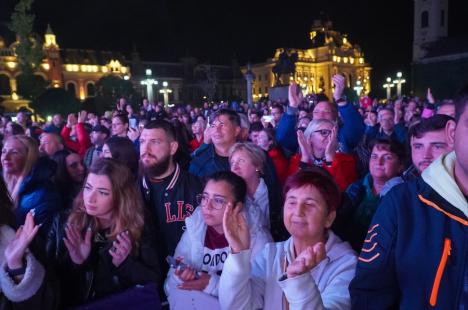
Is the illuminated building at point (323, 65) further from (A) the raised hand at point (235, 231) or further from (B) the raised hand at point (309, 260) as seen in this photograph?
(B) the raised hand at point (309, 260)

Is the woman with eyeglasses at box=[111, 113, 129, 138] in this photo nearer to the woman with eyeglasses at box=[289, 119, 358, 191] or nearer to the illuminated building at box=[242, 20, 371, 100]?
the woman with eyeglasses at box=[289, 119, 358, 191]

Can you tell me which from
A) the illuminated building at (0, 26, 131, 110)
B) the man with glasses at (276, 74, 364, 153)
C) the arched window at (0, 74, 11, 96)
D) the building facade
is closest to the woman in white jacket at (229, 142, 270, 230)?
the man with glasses at (276, 74, 364, 153)

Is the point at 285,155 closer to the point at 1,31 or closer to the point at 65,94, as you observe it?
the point at 65,94

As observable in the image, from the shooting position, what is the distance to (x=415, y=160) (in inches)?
133


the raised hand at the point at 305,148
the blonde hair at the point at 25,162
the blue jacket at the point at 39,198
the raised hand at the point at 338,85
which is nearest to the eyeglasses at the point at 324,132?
the raised hand at the point at 305,148

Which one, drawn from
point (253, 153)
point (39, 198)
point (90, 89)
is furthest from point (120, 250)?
point (90, 89)

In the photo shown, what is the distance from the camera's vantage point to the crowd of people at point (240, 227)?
1.68 m

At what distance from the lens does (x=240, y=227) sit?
93.8 inches

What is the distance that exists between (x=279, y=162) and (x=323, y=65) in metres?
88.0

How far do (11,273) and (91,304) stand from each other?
568mm

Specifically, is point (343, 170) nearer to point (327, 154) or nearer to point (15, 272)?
point (327, 154)

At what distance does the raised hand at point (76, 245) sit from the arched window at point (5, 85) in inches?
→ 2451

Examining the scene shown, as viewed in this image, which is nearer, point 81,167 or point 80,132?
point 81,167

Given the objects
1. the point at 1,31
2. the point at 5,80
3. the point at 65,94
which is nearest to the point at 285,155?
the point at 65,94
